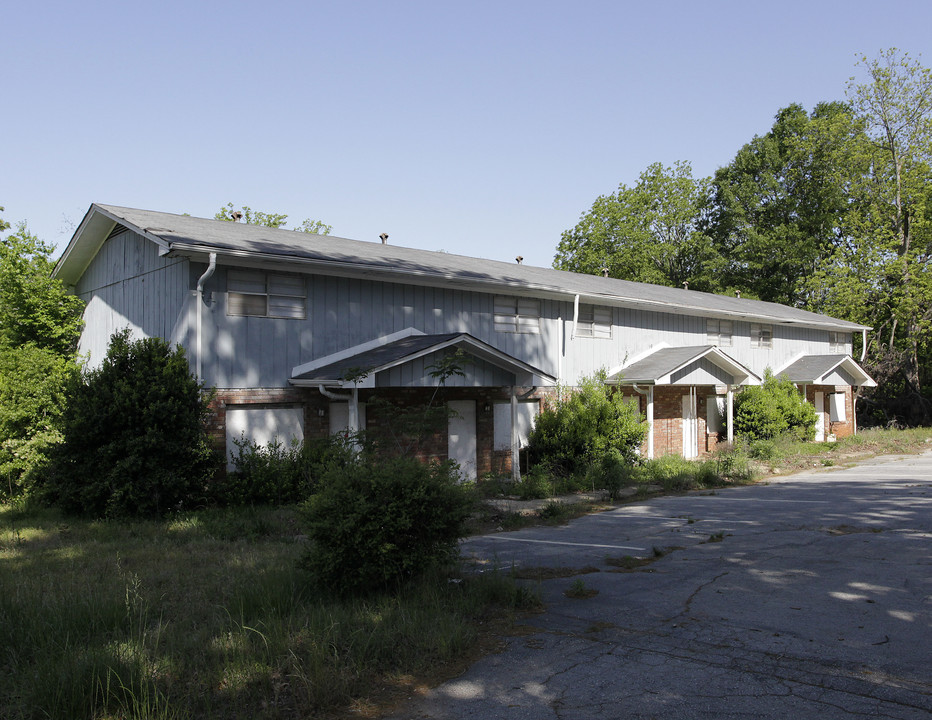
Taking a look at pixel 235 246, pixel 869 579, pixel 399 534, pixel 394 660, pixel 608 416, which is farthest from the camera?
pixel 608 416

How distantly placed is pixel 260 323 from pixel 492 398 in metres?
6.10

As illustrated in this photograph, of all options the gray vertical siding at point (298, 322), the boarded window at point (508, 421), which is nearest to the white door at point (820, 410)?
the gray vertical siding at point (298, 322)

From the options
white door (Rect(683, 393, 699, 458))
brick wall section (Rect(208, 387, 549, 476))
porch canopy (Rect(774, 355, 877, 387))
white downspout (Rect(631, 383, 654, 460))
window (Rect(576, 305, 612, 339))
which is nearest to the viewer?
brick wall section (Rect(208, 387, 549, 476))

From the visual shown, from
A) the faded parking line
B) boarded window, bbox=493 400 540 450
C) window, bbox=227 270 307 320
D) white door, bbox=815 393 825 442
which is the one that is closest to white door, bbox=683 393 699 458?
boarded window, bbox=493 400 540 450

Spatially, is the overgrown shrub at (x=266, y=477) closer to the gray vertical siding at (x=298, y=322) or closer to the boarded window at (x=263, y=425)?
the boarded window at (x=263, y=425)

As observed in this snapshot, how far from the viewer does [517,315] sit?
19.0 m

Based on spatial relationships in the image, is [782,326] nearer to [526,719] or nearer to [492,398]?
[492,398]

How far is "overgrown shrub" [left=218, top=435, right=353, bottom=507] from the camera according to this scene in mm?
13117

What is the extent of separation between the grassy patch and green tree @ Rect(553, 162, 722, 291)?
40212 mm

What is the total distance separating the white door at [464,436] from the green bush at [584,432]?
1.84 metres

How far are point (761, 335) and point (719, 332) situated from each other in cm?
327

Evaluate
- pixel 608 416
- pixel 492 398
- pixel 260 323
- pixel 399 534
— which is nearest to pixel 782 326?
pixel 608 416

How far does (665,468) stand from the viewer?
1758 centimetres

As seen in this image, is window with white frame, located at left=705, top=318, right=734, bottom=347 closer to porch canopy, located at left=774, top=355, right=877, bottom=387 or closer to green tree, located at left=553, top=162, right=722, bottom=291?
porch canopy, located at left=774, top=355, right=877, bottom=387
